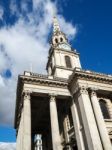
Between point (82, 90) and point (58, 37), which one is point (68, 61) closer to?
point (58, 37)

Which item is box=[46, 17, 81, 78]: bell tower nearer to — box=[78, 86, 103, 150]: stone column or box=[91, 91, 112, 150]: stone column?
box=[78, 86, 103, 150]: stone column

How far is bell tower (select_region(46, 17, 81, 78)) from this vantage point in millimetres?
36969

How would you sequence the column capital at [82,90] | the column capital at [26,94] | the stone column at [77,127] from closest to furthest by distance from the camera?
the stone column at [77,127], the column capital at [26,94], the column capital at [82,90]

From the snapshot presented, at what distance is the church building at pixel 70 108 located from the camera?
23750mm

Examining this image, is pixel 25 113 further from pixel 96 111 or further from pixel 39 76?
pixel 96 111

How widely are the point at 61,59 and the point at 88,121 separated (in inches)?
700

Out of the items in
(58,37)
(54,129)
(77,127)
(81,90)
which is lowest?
(54,129)

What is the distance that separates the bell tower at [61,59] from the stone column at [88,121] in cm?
1015

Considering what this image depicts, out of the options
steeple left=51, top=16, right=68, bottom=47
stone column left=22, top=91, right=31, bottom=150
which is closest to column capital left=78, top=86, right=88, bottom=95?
stone column left=22, top=91, right=31, bottom=150

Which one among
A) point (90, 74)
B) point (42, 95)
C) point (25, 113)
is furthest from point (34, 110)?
point (90, 74)

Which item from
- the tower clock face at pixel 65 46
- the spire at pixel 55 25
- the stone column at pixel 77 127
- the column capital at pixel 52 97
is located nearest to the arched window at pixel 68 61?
the tower clock face at pixel 65 46

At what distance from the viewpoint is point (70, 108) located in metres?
29.7

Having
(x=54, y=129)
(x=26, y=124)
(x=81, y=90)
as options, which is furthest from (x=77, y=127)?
(x=26, y=124)

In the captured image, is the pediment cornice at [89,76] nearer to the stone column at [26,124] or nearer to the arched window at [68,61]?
the stone column at [26,124]
